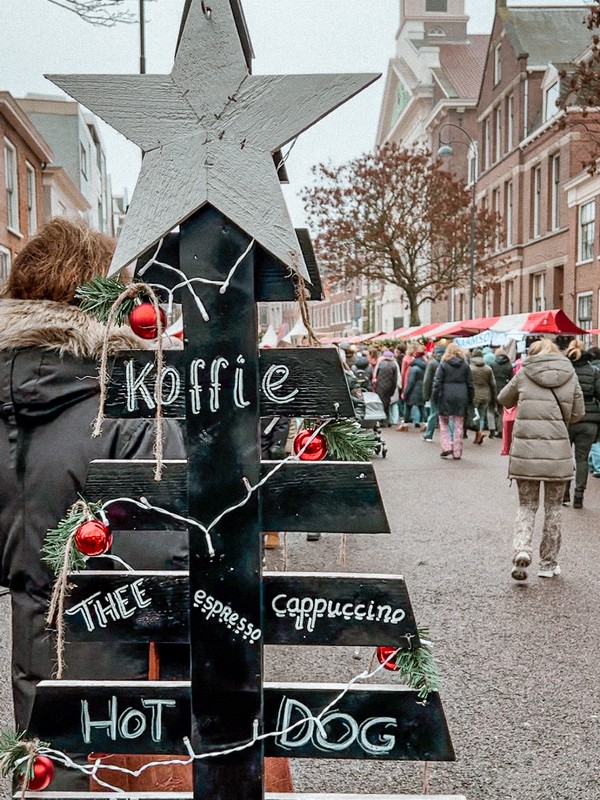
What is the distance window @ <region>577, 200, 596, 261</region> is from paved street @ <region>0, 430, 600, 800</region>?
20718 mm

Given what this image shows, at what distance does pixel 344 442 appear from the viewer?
185 centimetres

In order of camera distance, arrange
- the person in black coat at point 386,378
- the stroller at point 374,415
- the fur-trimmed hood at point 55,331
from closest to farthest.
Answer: the fur-trimmed hood at point 55,331 → the stroller at point 374,415 → the person in black coat at point 386,378

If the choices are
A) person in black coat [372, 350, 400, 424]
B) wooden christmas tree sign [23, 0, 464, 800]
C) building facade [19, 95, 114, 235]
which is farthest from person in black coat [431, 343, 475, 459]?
building facade [19, 95, 114, 235]

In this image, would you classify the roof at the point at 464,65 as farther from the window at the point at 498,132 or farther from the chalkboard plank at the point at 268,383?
the chalkboard plank at the point at 268,383

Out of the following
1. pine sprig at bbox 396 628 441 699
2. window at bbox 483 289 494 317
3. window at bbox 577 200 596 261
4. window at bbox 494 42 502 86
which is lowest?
pine sprig at bbox 396 628 441 699

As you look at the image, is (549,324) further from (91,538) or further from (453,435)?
(91,538)

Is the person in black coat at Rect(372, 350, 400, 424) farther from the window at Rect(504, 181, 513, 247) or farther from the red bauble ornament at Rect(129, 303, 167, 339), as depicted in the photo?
the window at Rect(504, 181, 513, 247)

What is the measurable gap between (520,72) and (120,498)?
3831 cm

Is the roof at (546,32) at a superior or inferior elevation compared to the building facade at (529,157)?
superior

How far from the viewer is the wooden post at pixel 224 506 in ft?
5.73

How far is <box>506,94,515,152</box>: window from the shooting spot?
37.5 meters

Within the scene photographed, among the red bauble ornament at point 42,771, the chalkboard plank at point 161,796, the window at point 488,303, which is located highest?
the window at point 488,303

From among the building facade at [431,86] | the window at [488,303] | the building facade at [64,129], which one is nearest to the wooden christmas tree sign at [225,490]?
the building facade at [64,129]

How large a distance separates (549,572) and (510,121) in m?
35.1
